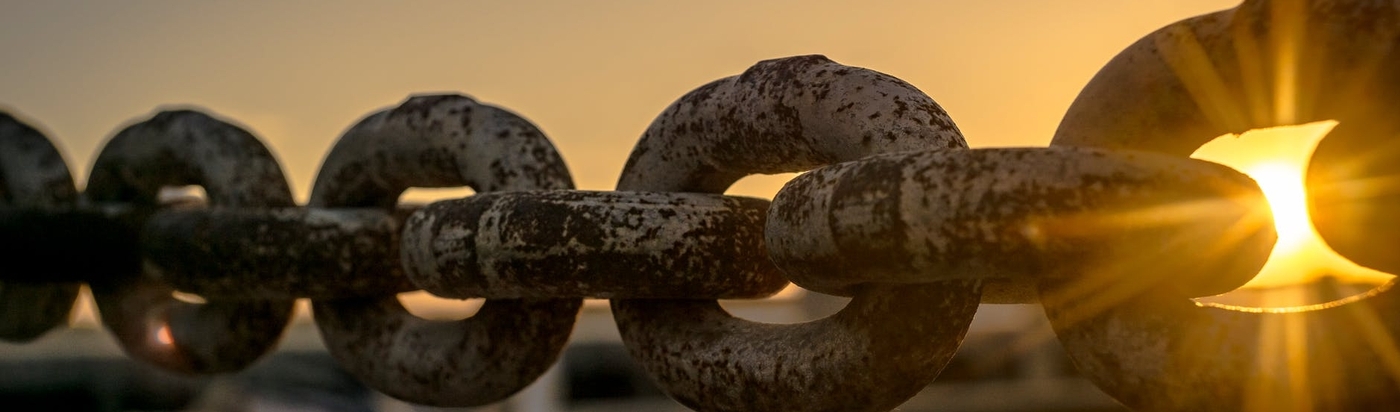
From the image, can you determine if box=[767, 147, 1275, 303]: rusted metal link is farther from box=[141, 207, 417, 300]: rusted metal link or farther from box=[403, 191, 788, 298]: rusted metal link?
box=[141, 207, 417, 300]: rusted metal link

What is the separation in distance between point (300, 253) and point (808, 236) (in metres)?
0.85

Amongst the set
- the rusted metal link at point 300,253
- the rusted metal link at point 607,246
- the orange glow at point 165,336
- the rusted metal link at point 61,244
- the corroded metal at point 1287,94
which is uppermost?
the corroded metal at point 1287,94

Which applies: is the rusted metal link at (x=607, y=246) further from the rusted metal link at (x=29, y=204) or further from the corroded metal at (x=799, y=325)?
the rusted metal link at (x=29, y=204)

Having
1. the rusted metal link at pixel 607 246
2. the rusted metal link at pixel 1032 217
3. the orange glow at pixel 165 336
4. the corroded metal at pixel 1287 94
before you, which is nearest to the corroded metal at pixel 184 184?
the orange glow at pixel 165 336

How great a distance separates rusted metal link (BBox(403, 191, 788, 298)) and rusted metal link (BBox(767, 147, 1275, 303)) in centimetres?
25

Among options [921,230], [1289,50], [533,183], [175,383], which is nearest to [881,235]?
[921,230]

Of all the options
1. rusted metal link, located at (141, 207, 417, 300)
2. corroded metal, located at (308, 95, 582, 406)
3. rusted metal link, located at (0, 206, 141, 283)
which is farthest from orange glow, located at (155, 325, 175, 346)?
corroded metal, located at (308, 95, 582, 406)

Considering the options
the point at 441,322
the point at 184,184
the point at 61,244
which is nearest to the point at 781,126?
the point at 441,322

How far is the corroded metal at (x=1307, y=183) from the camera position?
1.13 metres

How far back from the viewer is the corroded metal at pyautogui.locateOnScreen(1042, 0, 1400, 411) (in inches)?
44.4

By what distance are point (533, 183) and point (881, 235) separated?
0.65 metres

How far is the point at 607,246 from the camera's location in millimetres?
1396

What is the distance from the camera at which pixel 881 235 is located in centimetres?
112

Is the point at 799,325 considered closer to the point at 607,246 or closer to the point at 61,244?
the point at 607,246
